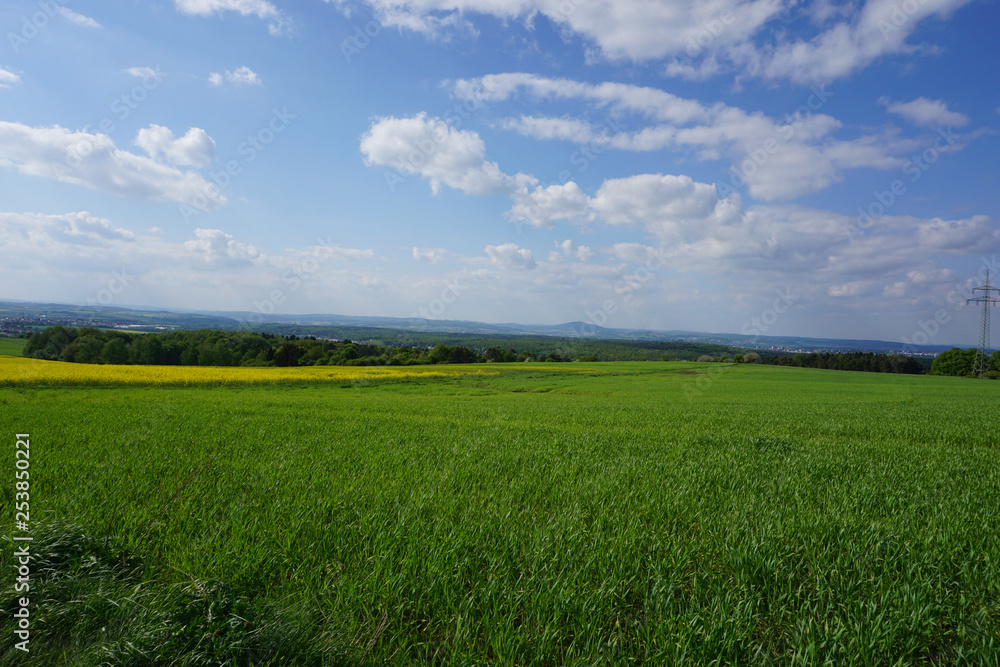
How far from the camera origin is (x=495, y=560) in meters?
3.39

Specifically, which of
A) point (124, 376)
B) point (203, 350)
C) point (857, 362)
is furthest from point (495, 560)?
point (857, 362)

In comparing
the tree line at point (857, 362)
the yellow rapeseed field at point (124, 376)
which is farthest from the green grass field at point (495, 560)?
the tree line at point (857, 362)

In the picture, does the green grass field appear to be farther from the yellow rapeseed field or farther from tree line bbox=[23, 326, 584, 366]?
tree line bbox=[23, 326, 584, 366]

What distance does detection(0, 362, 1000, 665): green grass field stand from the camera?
8.06 feet

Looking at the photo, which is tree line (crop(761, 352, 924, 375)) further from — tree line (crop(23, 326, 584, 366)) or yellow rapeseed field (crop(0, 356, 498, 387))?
yellow rapeseed field (crop(0, 356, 498, 387))

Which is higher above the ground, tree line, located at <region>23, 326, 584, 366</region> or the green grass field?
the green grass field

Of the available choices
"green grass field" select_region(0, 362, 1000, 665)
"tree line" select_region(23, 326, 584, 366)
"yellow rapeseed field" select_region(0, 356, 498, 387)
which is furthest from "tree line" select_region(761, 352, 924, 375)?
"green grass field" select_region(0, 362, 1000, 665)

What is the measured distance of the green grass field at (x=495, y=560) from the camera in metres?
2.46

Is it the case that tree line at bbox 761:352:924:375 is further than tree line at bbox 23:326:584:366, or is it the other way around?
tree line at bbox 761:352:924:375

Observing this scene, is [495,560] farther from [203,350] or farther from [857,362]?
[857,362]

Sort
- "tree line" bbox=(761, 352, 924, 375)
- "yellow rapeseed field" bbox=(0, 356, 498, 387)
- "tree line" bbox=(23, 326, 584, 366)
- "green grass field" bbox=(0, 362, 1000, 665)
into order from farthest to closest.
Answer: "tree line" bbox=(761, 352, 924, 375), "tree line" bbox=(23, 326, 584, 366), "yellow rapeseed field" bbox=(0, 356, 498, 387), "green grass field" bbox=(0, 362, 1000, 665)

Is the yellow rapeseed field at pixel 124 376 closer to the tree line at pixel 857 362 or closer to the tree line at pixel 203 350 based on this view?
the tree line at pixel 203 350

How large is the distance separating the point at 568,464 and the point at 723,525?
2864 mm

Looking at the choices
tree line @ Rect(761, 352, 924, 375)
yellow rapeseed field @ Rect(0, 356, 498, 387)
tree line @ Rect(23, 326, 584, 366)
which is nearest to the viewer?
yellow rapeseed field @ Rect(0, 356, 498, 387)
